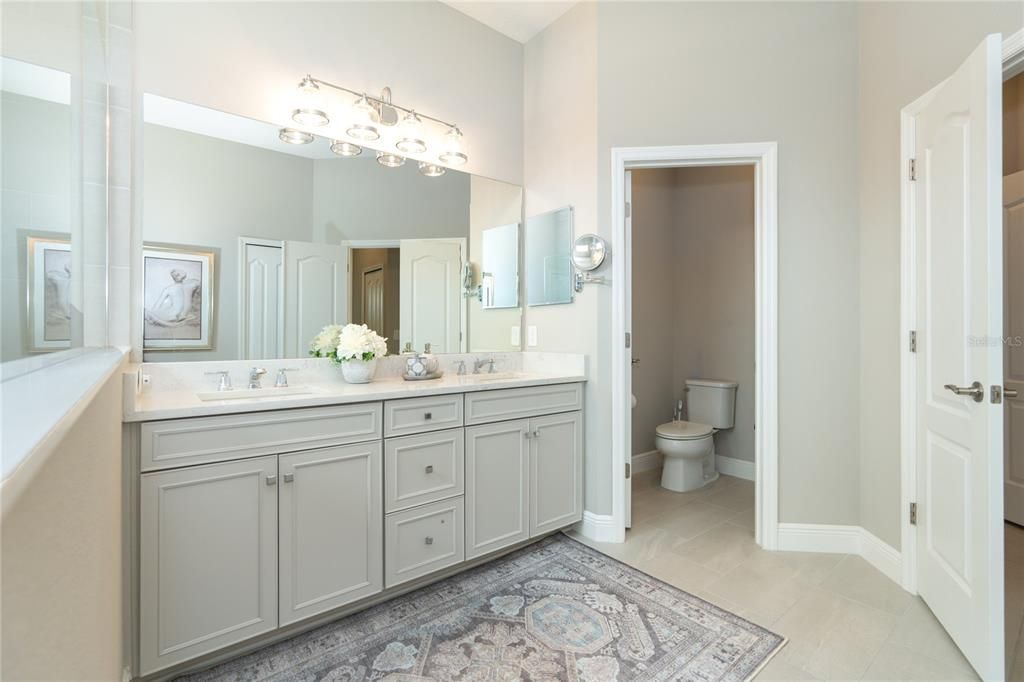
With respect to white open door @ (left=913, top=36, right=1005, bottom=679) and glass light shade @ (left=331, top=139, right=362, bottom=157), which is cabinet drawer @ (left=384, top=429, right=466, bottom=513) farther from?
white open door @ (left=913, top=36, right=1005, bottom=679)

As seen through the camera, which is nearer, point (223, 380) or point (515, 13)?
point (223, 380)

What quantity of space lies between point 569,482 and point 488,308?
1112mm

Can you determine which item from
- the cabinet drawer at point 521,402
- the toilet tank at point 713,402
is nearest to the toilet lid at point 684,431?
the toilet tank at point 713,402

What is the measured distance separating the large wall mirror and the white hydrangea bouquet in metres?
0.06

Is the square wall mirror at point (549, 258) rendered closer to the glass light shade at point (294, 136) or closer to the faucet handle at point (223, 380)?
the glass light shade at point (294, 136)

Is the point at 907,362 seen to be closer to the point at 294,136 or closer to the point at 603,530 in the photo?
the point at 603,530

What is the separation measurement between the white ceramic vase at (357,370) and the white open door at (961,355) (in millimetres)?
2250

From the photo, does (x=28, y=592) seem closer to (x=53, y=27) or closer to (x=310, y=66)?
(x=53, y=27)

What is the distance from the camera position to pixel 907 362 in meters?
2.16

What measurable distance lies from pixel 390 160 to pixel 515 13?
1.22 m

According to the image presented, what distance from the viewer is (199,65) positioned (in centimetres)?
200

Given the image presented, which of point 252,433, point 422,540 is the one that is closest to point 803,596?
point 422,540

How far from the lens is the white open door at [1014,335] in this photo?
9.16 feet

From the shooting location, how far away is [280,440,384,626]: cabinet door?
1.73 metres
